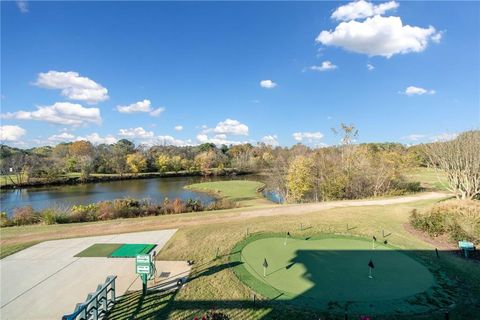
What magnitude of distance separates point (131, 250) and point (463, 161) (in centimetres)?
2206

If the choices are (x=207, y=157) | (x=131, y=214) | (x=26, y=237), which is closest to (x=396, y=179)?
(x=131, y=214)

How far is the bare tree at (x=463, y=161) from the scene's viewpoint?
1755 cm

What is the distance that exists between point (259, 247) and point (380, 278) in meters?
4.38

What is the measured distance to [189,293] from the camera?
7.50 metres

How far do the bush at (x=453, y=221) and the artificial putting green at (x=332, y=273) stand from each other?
353cm

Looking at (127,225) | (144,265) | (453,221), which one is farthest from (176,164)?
(144,265)

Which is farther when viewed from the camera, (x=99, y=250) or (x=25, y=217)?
(x=25, y=217)

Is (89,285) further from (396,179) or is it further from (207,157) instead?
(207,157)

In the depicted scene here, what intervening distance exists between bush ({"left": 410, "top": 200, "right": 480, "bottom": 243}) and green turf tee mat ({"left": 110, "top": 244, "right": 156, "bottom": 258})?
12827 mm

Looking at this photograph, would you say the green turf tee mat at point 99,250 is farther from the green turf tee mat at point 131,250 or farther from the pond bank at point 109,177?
the pond bank at point 109,177

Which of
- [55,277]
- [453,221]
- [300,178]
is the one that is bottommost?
[55,277]

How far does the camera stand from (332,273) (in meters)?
8.23

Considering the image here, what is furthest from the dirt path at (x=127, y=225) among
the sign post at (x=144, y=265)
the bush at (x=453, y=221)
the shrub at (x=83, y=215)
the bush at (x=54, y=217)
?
→ the sign post at (x=144, y=265)

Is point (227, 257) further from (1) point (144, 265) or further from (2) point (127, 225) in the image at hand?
(2) point (127, 225)
